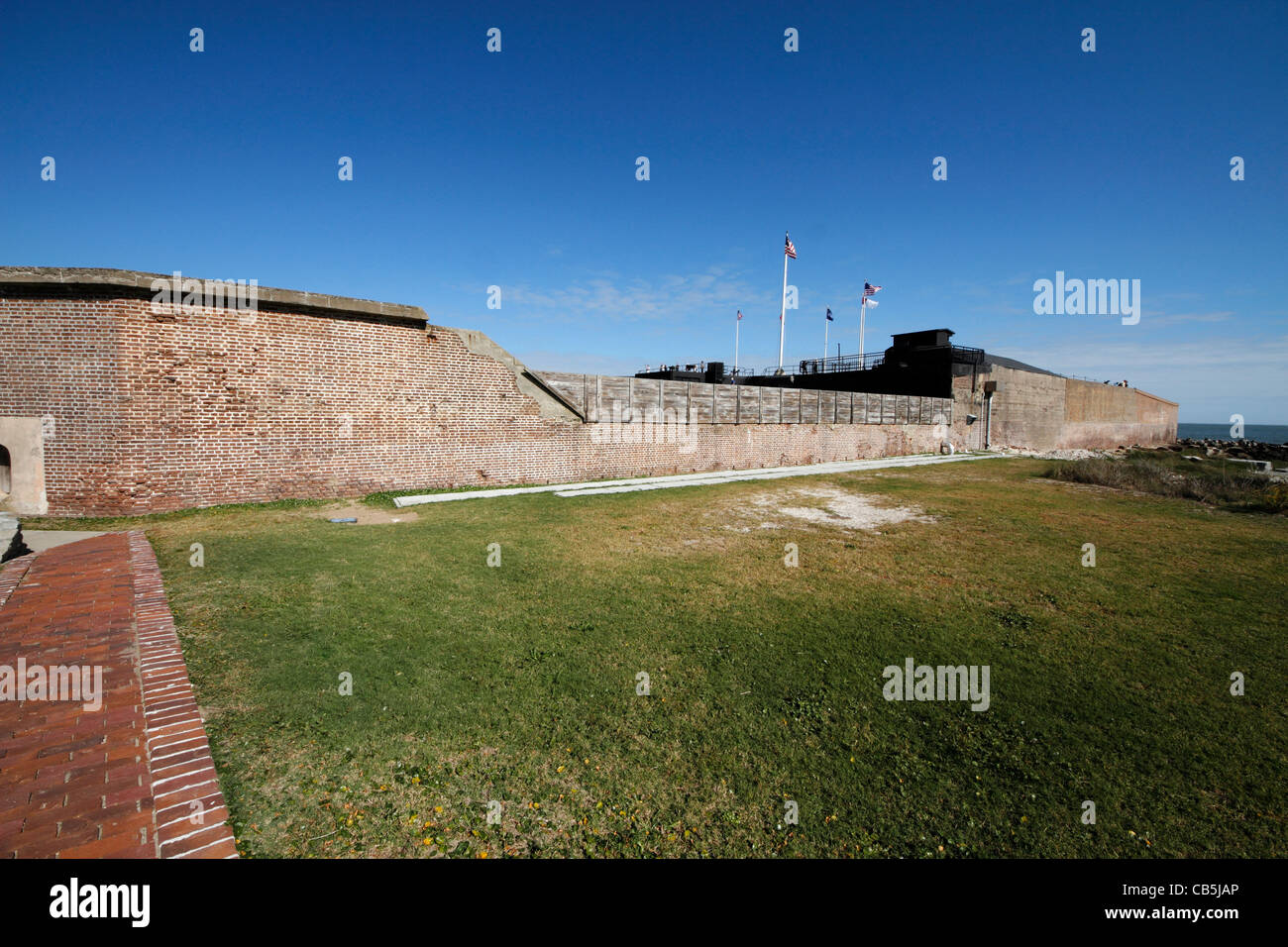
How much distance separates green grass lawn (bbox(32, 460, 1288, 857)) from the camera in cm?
298

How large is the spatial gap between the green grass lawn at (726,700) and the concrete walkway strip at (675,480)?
5.06 metres

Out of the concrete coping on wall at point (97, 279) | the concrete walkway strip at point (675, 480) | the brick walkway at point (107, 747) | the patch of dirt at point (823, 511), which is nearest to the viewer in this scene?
the brick walkway at point (107, 747)

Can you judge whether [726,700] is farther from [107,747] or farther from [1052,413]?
[1052,413]

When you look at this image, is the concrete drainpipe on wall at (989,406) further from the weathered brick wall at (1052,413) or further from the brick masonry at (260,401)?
the brick masonry at (260,401)

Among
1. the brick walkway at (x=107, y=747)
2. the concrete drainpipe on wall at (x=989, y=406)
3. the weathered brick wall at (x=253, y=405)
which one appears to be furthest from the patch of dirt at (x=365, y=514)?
the concrete drainpipe on wall at (x=989, y=406)

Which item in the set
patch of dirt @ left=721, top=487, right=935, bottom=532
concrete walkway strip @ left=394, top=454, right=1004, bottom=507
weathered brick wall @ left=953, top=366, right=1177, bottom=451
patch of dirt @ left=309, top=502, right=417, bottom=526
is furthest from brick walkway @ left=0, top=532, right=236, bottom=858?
weathered brick wall @ left=953, top=366, right=1177, bottom=451

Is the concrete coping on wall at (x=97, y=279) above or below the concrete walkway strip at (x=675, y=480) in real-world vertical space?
above

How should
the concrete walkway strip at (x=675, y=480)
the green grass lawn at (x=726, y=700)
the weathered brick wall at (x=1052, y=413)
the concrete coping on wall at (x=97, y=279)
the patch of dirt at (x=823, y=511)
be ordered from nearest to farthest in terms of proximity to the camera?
the green grass lawn at (x=726, y=700) → the concrete coping on wall at (x=97, y=279) → the patch of dirt at (x=823, y=511) → the concrete walkway strip at (x=675, y=480) → the weathered brick wall at (x=1052, y=413)

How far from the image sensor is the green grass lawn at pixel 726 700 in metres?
2.98

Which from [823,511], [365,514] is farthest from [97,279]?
[823,511]

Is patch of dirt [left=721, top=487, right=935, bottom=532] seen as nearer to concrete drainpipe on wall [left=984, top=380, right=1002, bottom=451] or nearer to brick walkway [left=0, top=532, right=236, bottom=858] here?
brick walkway [left=0, top=532, right=236, bottom=858]

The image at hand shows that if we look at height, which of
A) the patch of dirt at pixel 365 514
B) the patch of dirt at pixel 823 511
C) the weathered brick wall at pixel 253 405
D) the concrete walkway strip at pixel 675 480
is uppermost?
the weathered brick wall at pixel 253 405

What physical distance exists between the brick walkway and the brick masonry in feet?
20.3

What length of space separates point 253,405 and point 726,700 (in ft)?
41.7
